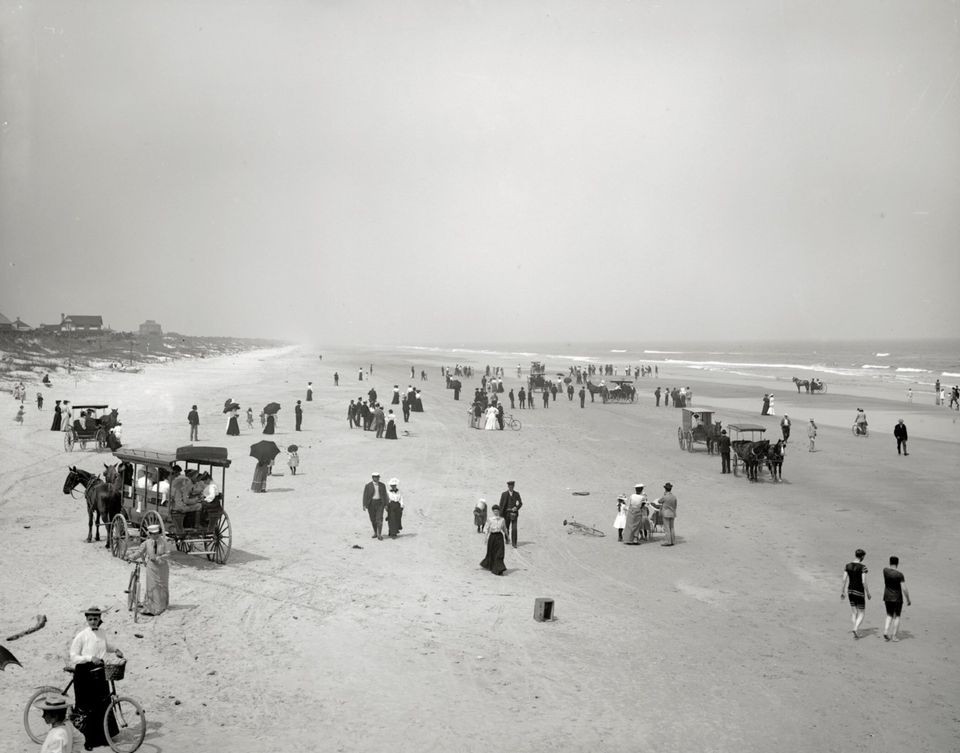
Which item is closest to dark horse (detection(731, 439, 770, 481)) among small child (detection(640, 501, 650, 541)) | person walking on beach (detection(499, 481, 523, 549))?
small child (detection(640, 501, 650, 541))

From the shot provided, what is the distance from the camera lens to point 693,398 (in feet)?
189

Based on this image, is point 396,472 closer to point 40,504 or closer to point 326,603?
point 40,504

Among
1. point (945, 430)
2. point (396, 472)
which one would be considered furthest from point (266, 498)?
point (945, 430)

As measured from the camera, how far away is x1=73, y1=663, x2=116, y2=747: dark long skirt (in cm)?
748

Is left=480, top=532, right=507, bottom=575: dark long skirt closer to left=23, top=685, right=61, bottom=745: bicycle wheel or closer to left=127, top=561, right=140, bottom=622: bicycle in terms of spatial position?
left=127, top=561, right=140, bottom=622: bicycle

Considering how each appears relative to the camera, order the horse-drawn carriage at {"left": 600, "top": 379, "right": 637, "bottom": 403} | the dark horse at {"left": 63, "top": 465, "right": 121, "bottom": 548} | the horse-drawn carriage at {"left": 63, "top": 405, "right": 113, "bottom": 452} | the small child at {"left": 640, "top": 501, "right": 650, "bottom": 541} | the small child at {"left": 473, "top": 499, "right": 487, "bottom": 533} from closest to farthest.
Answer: the dark horse at {"left": 63, "top": 465, "right": 121, "bottom": 548} → the small child at {"left": 640, "top": 501, "right": 650, "bottom": 541} → the small child at {"left": 473, "top": 499, "right": 487, "bottom": 533} → the horse-drawn carriage at {"left": 63, "top": 405, "right": 113, "bottom": 452} → the horse-drawn carriage at {"left": 600, "top": 379, "right": 637, "bottom": 403}

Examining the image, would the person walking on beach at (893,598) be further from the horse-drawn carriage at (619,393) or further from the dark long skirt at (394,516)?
the horse-drawn carriage at (619,393)

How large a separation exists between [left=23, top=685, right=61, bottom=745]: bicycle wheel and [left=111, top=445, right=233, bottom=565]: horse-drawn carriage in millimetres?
5223

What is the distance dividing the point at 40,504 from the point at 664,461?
63.8 ft

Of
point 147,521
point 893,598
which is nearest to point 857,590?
point 893,598

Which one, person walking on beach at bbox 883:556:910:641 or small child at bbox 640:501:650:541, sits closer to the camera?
person walking on beach at bbox 883:556:910:641

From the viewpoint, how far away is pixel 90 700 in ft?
24.8

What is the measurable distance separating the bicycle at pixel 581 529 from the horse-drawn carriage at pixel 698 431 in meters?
13.4

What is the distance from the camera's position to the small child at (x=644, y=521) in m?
16.7
